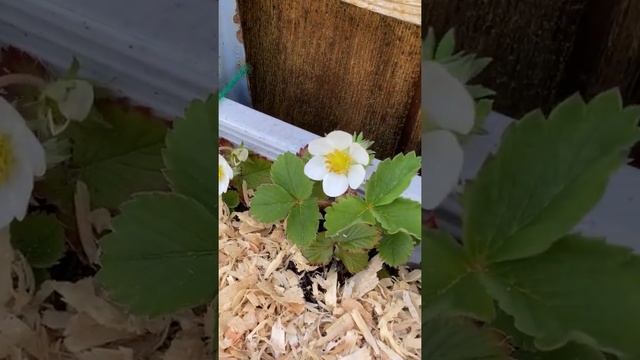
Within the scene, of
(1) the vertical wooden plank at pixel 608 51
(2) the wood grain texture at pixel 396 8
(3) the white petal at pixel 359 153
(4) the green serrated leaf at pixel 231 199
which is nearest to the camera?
(1) the vertical wooden plank at pixel 608 51

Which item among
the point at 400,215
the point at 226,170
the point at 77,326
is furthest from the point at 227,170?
the point at 77,326

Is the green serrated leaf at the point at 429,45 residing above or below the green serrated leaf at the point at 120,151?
above

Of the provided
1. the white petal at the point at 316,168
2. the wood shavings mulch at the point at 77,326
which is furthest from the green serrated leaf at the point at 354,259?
the wood shavings mulch at the point at 77,326

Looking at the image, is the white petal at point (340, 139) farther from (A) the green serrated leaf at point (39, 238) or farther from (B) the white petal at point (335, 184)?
(A) the green serrated leaf at point (39, 238)

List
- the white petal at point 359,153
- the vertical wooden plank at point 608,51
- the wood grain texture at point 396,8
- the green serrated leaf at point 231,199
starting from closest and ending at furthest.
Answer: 1. the vertical wooden plank at point 608,51
2. the wood grain texture at point 396,8
3. the white petal at point 359,153
4. the green serrated leaf at point 231,199

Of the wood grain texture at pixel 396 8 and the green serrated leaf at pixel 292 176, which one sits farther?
the green serrated leaf at pixel 292 176
